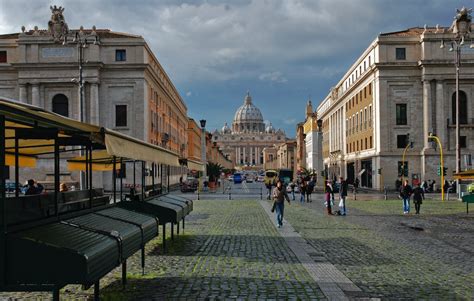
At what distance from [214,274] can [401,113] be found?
53.1 m

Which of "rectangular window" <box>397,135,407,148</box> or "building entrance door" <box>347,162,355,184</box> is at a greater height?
"rectangular window" <box>397,135,407,148</box>

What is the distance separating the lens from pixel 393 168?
58312mm

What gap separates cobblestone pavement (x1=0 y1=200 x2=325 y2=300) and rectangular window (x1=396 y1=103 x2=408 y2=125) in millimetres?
47045

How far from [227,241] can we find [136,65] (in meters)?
45.0

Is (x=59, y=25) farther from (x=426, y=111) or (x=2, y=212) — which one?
(x=426, y=111)

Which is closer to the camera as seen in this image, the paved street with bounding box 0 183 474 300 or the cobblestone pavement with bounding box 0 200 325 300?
the cobblestone pavement with bounding box 0 200 325 300

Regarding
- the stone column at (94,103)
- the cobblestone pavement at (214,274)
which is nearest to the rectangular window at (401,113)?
the stone column at (94,103)

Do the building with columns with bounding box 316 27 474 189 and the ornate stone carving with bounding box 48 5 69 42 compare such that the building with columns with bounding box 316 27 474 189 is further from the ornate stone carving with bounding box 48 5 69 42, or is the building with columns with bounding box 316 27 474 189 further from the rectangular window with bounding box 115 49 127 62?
the ornate stone carving with bounding box 48 5 69 42

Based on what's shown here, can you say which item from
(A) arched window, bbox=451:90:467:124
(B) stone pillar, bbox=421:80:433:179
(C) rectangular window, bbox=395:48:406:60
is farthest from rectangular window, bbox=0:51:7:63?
(A) arched window, bbox=451:90:467:124

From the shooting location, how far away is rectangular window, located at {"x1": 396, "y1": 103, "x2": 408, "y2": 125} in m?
59.1

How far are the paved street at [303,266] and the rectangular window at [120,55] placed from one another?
42371 mm

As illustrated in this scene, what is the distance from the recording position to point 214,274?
9.53 m

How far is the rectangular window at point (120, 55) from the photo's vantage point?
57531 mm

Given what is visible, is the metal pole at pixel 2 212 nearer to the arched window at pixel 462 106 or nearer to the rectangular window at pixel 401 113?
the rectangular window at pixel 401 113
